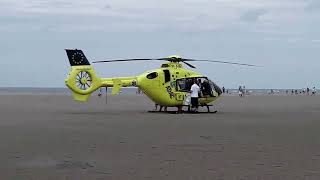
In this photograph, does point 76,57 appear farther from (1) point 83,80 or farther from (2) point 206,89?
(2) point 206,89

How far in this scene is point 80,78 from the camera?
91.3 ft

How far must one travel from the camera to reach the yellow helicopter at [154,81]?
27781 mm

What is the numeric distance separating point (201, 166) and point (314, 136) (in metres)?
6.73

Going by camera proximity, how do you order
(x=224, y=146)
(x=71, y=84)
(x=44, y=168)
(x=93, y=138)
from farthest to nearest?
(x=71, y=84), (x=93, y=138), (x=224, y=146), (x=44, y=168)

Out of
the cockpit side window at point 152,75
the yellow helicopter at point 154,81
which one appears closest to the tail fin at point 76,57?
the yellow helicopter at point 154,81

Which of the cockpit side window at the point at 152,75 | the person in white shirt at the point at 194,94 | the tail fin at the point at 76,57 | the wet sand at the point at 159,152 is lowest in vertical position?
the wet sand at the point at 159,152

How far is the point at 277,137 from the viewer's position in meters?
15.3

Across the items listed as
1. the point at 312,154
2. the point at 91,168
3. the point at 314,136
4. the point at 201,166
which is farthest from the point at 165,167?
the point at 314,136

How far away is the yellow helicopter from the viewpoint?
91.1 ft

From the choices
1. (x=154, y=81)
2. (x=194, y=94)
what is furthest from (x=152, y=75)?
(x=194, y=94)

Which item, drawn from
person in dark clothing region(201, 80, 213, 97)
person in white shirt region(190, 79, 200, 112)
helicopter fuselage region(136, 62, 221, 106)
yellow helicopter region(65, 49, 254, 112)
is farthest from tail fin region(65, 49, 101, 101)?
person in dark clothing region(201, 80, 213, 97)

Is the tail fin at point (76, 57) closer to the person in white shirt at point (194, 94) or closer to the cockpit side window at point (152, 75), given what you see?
the cockpit side window at point (152, 75)

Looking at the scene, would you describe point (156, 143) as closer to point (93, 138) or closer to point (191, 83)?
point (93, 138)

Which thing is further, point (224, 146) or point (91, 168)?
point (224, 146)
